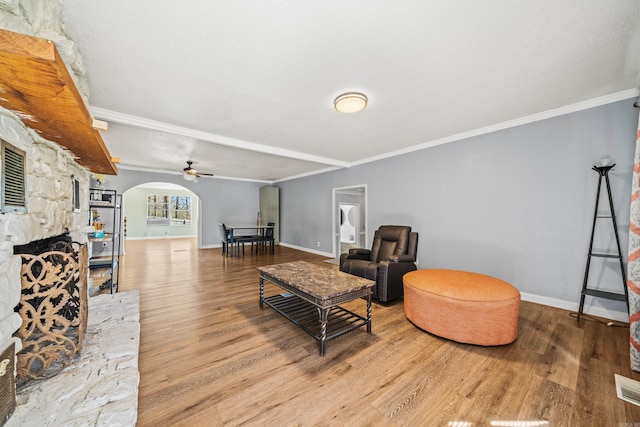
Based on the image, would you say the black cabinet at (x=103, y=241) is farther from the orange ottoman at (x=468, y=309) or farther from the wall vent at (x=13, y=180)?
the orange ottoman at (x=468, y=309)

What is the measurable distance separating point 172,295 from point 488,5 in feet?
14.8

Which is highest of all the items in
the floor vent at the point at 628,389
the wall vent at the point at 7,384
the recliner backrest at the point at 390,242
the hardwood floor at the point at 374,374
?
the recliner backrest at the point at 390,242

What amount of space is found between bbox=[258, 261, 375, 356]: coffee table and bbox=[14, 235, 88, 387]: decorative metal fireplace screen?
162 cm

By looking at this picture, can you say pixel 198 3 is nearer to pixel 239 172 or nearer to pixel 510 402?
pixel 510 402

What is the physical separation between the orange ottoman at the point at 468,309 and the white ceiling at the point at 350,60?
6.70 ft

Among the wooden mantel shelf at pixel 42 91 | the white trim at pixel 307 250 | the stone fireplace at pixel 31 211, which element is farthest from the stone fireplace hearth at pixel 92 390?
the white trim at pixel 307 250

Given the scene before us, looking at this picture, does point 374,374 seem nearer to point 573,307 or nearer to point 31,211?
point 31,211

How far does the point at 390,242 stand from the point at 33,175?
3770 millimetres

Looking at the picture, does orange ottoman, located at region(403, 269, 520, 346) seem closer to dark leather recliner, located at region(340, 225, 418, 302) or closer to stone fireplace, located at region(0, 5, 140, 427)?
dark leather recliner, located at region(340, 225, 418, 302)

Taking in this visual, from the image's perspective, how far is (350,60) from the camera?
6.36 feet

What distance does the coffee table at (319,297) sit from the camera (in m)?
2.03

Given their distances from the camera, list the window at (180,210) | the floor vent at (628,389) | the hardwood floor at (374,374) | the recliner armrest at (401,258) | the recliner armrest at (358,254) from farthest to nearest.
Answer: the window at (180,210) → the recliner armrest at (358,254) → the recliner armrest at (401,258) → the floor vent at (628,389) → the hardwood floor at (374,374)

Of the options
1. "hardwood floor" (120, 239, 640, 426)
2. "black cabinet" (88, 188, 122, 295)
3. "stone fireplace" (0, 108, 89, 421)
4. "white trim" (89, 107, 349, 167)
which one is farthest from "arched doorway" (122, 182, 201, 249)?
"hardwood floor" (120, 239, 640, 426)

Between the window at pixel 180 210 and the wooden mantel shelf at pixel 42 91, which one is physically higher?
the wooden mantel shelf at pixel 42 91
